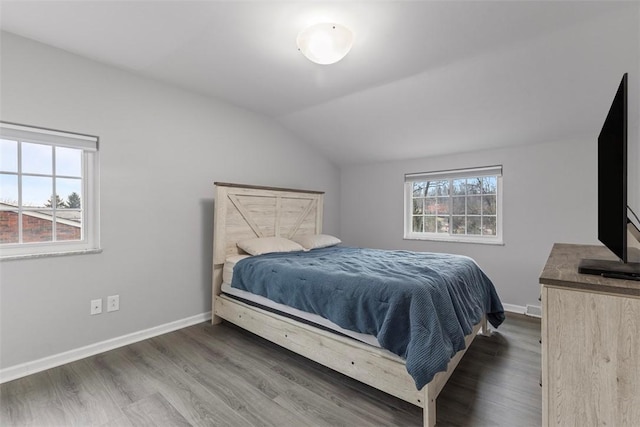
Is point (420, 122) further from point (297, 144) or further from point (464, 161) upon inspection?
point (297, 144)

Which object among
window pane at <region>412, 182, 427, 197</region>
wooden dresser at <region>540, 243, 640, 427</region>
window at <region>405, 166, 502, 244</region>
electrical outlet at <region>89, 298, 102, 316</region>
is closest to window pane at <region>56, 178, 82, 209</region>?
electrical outlet at <region>89, 298, 102, 316</region>

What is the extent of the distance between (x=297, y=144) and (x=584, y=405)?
3.86 meters

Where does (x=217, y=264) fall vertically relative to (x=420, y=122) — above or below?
below

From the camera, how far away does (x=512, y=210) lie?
3.44 metres

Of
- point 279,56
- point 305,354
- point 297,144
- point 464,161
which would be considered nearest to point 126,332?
point 305,354

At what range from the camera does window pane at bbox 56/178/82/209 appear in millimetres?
2371

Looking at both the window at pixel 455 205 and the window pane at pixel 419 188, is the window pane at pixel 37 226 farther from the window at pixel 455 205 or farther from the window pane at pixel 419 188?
the window pane at pixel 419 188

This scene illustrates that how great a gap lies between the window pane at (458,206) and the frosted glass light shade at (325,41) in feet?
9.01

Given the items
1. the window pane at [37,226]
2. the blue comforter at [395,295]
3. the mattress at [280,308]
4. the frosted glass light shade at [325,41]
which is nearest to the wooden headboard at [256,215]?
the mattress at [280,308]

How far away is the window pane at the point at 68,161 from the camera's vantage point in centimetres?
236

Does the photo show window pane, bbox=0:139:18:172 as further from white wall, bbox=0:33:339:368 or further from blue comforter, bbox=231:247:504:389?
blue comforter, bbox=231:247:504:389

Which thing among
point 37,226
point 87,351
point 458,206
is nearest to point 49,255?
point 37,226

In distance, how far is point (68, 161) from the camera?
94.4 inches

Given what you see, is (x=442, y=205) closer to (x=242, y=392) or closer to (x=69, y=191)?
(x=242, y=392)
